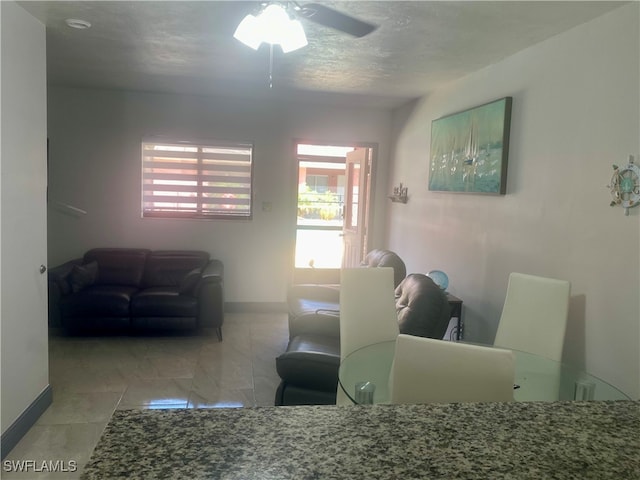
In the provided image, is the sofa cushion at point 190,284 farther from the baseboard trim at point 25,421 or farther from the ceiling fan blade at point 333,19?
the ceiling fan blade at point 333,19

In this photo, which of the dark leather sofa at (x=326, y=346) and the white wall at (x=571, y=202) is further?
the dark leather sofa at (x=326, y=346)

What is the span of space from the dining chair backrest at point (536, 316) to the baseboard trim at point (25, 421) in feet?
9.27

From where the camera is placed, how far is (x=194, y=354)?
4137 millimetres

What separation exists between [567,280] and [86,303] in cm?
403

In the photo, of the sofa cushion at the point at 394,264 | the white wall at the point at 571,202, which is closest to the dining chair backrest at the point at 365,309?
the white wall at the point at 571,202

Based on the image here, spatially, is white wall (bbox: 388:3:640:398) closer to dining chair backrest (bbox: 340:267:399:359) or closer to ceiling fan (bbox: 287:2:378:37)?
dining chair backrest (bbox: 340:267:399:359)

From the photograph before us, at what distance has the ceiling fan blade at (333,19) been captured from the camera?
2.02 m

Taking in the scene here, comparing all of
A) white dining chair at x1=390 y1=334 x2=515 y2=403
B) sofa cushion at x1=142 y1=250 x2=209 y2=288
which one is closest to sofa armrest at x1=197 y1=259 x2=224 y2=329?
sofa cushion at x1=142 y1=250 x2=209 y2=288

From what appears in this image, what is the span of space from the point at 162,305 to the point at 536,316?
3.30 metres

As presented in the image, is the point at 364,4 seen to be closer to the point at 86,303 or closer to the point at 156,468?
the point at 156,468

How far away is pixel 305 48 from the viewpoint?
315 centimetres

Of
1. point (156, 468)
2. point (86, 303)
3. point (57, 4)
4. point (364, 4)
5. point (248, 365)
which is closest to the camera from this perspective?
point (156, 468)

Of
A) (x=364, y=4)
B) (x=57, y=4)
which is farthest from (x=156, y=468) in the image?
(x=57, y=4)

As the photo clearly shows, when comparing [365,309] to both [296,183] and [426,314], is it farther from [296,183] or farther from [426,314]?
[296,183]
